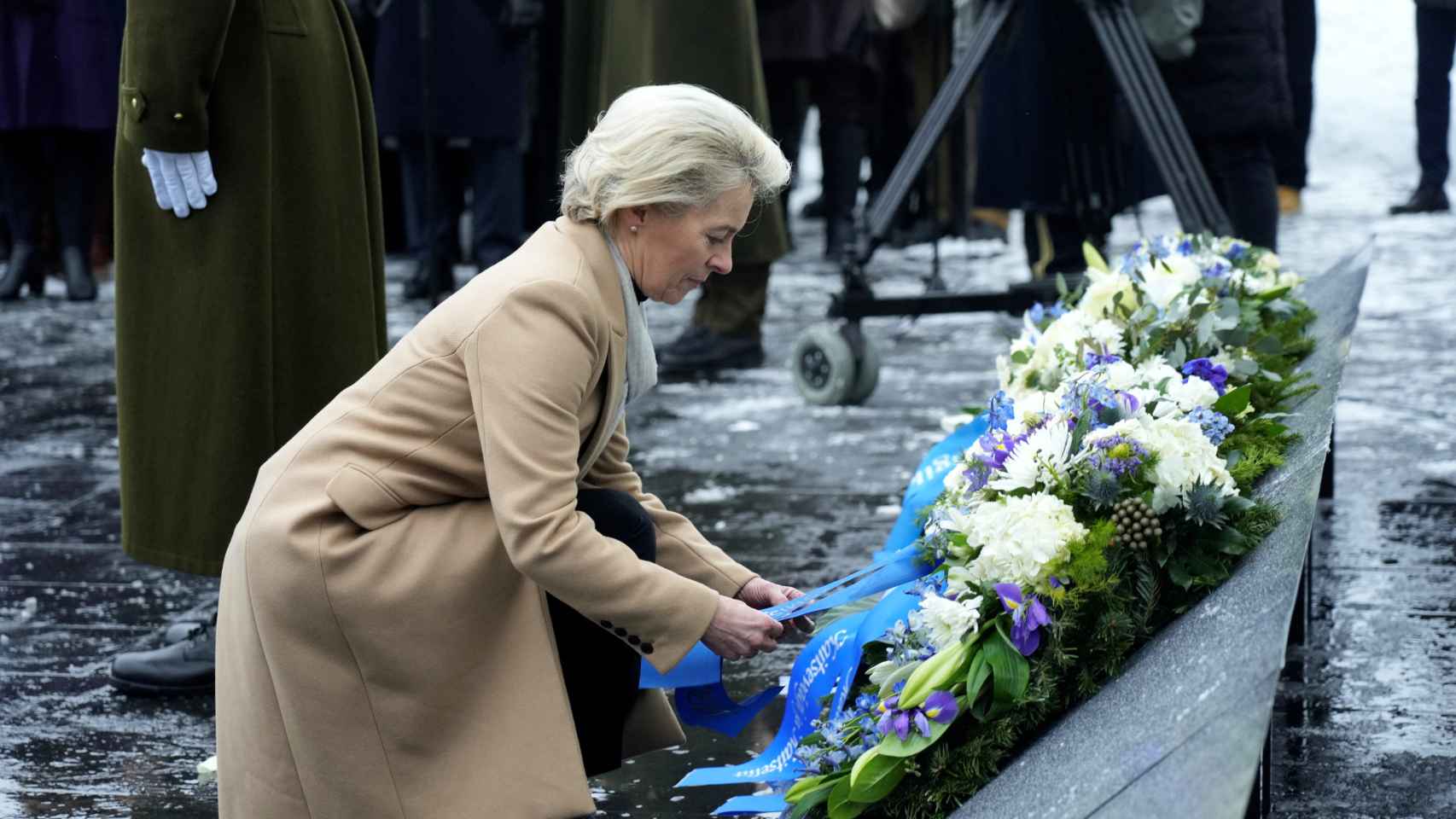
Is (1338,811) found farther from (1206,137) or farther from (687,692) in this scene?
(1206,137)

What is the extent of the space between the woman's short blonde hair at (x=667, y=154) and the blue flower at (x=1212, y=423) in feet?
2.35

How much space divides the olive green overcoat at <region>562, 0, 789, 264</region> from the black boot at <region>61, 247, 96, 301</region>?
3562mm

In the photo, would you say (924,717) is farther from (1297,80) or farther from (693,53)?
(1297,80)

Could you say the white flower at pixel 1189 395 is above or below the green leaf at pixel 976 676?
above

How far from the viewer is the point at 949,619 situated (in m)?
2.38

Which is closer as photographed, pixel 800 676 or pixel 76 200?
pixel 800 676

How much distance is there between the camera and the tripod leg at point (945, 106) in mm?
5879

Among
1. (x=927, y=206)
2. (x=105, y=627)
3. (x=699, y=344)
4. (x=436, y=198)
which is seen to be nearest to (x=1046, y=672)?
(x=105, y=627)

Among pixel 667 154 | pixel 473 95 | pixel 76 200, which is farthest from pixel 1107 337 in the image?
pixel 76 200

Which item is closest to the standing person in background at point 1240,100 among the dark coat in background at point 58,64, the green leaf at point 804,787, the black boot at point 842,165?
the black boot at point 842,165

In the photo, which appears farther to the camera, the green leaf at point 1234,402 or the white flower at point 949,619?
the green leaf at point 1234,402

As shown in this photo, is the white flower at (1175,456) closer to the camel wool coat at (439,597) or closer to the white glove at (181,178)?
the camel wool coat at (439,597)

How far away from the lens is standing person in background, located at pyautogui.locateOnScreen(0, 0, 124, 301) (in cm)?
836

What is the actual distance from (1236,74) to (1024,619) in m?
3.91
